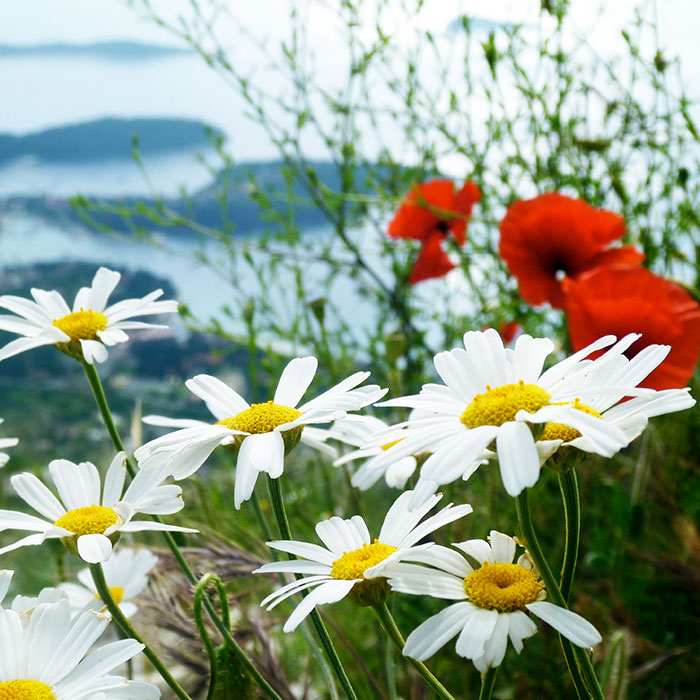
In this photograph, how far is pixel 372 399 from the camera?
0.91 ft

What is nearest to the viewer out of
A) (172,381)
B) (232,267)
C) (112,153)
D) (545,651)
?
(545,651)

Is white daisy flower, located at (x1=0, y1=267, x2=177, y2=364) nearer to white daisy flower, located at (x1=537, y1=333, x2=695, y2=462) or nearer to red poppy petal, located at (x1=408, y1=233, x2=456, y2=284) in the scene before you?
white daisy flower, located at (x1=537, y1=333, x2=695, y2=462)

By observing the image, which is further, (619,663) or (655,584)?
(655,584)

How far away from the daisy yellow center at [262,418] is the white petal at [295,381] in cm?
1

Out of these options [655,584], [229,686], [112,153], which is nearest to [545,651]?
[655,584]

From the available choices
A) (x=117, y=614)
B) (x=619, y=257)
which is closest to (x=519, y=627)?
(x=117, y=614)

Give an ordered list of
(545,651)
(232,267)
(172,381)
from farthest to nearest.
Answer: (232,267) < (172,381) < (545,651)

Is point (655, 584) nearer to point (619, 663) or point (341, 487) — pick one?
point (341, 487)

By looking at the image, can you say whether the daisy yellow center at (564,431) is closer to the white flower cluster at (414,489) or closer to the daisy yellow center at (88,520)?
the white flower cluster at (414,489)

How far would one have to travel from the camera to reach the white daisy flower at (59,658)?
234 millimetres

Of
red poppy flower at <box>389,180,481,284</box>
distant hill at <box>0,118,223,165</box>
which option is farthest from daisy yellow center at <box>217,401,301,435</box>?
distant hill at <box>0,118,223,165</box>

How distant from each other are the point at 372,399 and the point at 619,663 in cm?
18

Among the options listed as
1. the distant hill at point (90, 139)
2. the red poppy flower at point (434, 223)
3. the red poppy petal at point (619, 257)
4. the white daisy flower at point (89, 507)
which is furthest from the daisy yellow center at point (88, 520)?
the distant hill at point (90, 139)

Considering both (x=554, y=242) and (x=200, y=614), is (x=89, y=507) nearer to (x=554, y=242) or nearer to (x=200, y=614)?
(x=200, y=614)
